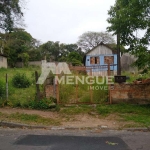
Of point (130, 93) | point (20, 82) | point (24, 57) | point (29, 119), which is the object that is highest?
point (24, 57)

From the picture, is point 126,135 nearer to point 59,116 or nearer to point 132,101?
point 59,116

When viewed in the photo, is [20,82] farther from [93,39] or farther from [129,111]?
[93,39]

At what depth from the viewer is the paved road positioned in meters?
4.44

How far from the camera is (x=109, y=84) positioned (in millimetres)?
9070

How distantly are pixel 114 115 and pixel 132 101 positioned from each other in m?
1.77

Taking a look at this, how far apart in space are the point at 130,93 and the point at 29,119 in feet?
16.0

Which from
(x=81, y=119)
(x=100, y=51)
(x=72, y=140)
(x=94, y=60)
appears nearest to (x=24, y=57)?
(x=94, y=60)

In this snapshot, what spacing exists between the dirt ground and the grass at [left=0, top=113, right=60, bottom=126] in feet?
1.10

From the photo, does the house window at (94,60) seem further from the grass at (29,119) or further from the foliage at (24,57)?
the grass at (29,119)

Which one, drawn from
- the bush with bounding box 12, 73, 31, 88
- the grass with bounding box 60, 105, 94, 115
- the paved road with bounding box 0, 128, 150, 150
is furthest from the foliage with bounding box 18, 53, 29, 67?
the paved road with bounding box 0, 128, 150, 150

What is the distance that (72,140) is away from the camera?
499 centimetres

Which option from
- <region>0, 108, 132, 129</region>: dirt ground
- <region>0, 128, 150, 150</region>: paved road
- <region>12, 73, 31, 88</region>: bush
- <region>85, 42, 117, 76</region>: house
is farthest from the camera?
<region>85, 42, 117, 76</region>: house

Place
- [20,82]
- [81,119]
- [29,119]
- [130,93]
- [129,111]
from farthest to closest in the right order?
[20,82], [130,93], [129,111], [81,119], [29,119]

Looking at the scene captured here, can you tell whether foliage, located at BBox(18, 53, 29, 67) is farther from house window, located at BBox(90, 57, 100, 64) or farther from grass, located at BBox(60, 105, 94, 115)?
grass, located at BBox(60, 105, 94, 115)
